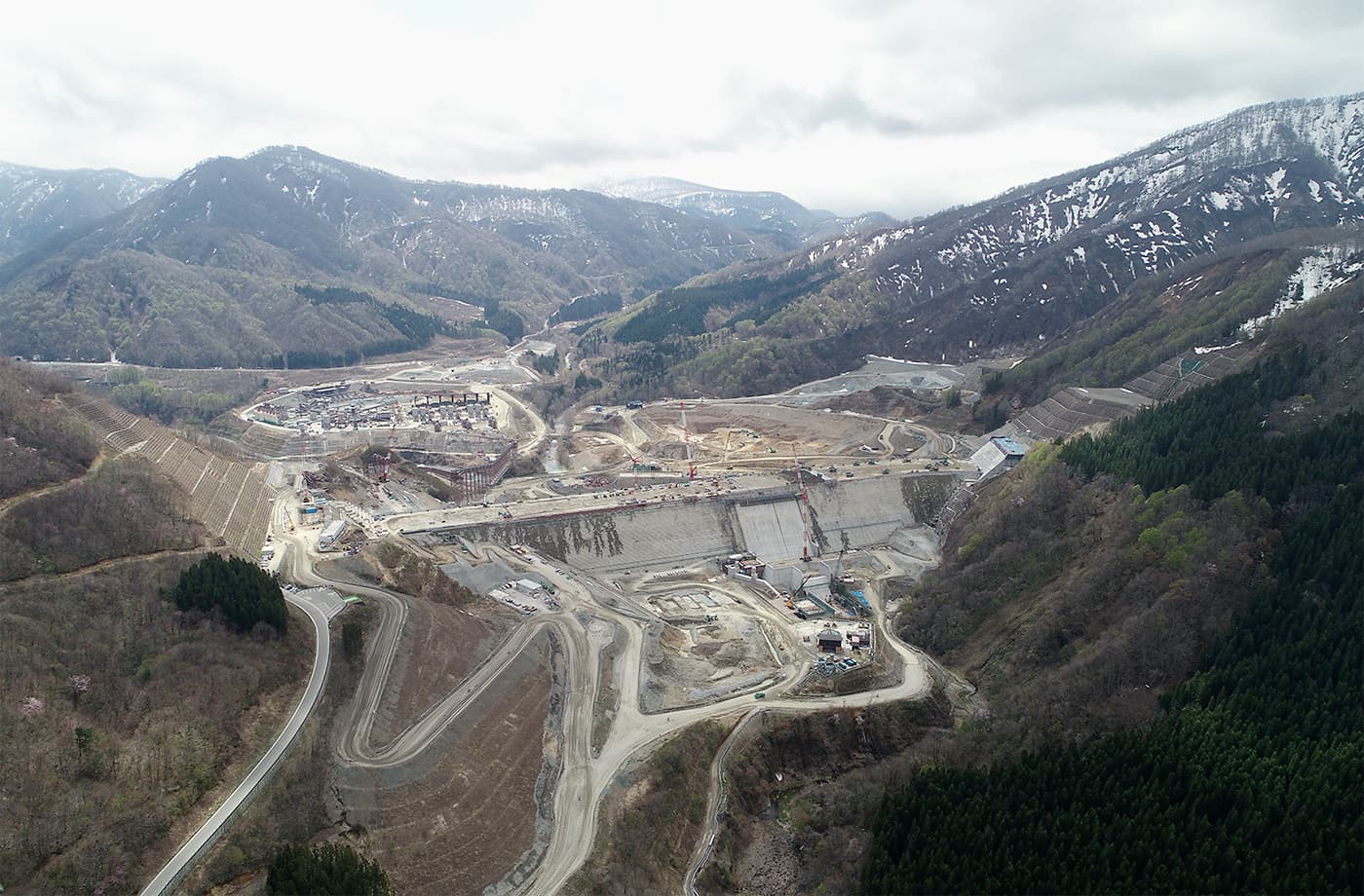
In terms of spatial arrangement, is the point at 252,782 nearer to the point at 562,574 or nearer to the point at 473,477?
the point at 562,574

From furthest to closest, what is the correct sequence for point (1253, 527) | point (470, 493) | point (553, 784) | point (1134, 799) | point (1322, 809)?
point (470, 493) → point (1253, 527) → point (553, 784) → point (1134, 799) → point (1322, 809)

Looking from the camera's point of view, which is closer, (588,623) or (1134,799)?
(1134,799)

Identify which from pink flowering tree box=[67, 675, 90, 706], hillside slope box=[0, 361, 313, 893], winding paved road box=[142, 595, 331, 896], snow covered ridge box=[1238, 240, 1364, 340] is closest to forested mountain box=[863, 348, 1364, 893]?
winding paved road box=[142, 595, 331, 896]

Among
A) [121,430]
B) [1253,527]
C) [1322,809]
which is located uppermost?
[121,430]

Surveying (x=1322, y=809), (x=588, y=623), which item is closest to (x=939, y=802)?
(x=1322, y=809)

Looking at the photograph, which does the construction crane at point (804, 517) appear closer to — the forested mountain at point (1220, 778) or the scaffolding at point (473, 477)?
the forested mountain at point (1220, 778)

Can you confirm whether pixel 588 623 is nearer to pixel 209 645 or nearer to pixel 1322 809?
pixel 209 645

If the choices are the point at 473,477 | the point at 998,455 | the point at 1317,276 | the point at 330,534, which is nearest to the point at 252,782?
the point at 330,534
